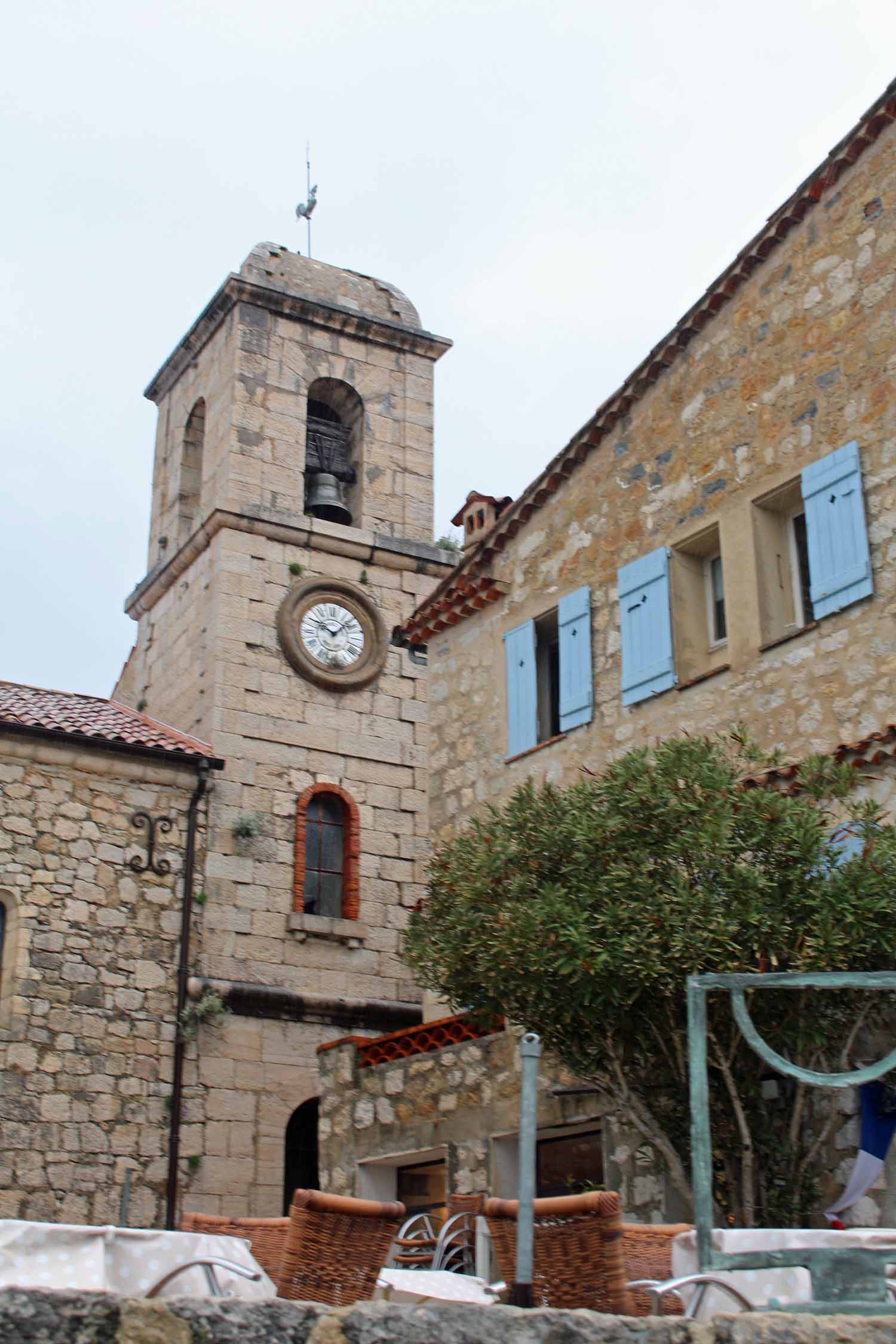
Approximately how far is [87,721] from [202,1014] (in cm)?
367

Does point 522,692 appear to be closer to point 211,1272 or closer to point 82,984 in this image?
point 82,984

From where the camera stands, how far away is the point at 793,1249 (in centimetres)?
561

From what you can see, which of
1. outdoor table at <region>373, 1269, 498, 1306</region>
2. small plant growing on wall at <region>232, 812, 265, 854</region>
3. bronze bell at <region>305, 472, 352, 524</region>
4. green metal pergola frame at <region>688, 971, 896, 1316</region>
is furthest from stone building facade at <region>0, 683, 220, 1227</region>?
green metal pergola frame at <region>688, 971, 896, 1316</region>

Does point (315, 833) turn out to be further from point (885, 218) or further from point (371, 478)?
point (885, 218)

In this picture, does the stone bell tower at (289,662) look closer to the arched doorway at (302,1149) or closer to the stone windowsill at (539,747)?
the arched doorway at (302,1149)

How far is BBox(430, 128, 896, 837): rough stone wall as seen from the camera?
38.1 feet

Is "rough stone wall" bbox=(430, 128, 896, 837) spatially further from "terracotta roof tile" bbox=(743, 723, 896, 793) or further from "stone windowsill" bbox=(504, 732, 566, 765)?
"terracotta roof tile" bbox=(743, 723, 896, 793)

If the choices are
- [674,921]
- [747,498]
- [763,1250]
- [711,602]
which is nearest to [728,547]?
[747,498]

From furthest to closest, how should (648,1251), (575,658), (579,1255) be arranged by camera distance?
1. (575,658)
2. (648,1251)
3. (579,1255)

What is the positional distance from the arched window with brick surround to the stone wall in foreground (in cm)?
1491

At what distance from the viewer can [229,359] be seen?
73.5ft

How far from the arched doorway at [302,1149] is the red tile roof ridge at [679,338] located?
6.09 metres

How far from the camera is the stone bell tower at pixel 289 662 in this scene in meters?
18.6

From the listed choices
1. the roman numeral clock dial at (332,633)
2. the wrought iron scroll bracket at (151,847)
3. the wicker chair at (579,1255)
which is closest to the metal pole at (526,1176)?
the wicker chair at (579,1255)
